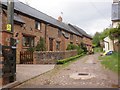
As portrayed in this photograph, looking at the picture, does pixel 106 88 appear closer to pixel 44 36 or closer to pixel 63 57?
pixel 63 57

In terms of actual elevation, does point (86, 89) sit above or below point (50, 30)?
below

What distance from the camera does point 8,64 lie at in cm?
1053

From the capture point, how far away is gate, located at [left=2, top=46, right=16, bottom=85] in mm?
10171

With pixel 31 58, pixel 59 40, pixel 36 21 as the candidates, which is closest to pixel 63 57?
pixel 31 58

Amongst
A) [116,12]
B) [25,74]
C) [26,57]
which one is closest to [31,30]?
[26,57]

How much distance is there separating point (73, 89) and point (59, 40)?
104ft

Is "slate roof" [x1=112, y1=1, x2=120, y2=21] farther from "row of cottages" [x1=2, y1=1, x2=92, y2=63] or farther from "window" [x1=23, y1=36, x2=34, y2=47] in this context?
"window" [x1=23, y1=36, x2=34, y2=47]

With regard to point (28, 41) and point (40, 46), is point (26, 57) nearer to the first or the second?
point (28, 41)

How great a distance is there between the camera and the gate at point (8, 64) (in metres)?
10.2

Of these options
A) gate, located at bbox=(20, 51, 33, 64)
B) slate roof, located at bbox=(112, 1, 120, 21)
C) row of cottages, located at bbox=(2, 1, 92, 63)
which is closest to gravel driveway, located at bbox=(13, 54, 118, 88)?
row of cottages, located at bbox=(2, 1, 92, 63)

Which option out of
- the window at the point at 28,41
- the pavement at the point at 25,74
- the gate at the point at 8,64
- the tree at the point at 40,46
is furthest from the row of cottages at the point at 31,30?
the gate at the point at 8,64

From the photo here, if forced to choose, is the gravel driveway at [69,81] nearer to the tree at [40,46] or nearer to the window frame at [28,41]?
the window frame at [28,41]

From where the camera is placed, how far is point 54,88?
980 cm

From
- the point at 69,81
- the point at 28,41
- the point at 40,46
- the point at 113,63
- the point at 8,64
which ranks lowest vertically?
the point at 69,81
